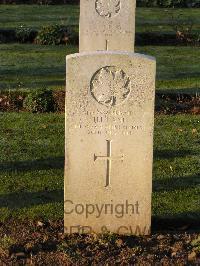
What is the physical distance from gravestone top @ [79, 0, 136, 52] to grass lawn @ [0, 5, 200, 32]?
6568mm

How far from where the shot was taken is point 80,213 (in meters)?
5.88

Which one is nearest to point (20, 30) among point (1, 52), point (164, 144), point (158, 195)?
point (1, 52)

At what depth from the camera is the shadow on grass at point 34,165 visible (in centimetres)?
777

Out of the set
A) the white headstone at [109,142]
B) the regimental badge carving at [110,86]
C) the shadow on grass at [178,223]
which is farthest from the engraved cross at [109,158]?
the shadow on grass at [178,223]

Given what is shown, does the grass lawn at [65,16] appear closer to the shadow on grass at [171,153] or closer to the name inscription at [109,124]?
the shadow on grass at [171,153]

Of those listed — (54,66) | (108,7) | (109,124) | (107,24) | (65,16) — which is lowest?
(54,66)

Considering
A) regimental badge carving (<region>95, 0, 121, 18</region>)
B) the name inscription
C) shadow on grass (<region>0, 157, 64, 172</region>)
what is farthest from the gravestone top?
the name inscription

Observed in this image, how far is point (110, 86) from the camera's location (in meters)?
5.56

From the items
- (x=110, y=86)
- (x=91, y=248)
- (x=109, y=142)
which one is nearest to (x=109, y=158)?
(x=109, y=142)

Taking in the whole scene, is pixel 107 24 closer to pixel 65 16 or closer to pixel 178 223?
pixel 178 223

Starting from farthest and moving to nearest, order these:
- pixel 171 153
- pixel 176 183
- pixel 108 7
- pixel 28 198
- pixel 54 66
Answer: pixel 54 66
pixel 108 7
pixel 171 153
pixel 176 183
pixel 28 198

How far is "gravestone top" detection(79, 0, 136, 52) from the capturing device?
11.6 m

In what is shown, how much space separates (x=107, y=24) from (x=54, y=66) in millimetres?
2570

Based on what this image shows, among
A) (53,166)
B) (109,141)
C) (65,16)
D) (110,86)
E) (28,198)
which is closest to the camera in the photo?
(110,86)
